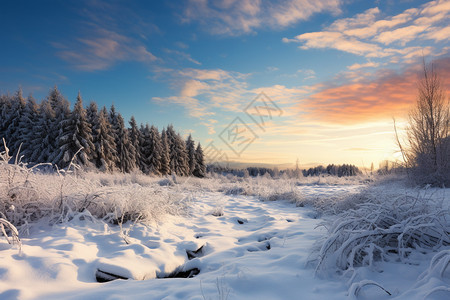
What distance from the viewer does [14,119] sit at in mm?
31438

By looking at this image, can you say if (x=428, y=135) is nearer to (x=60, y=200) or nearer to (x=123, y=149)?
(x=60, y=200)

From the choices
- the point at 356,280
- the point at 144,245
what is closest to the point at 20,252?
the point at 144,245

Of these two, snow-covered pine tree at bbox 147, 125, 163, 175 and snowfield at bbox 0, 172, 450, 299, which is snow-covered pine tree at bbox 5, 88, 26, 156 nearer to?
snow-covered pine tree at bbox 147, 125, 163, 175

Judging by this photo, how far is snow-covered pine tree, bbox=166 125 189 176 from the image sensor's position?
38375 millimetres

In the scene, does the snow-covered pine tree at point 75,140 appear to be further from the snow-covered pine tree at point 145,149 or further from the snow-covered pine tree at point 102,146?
the snow-covered pine tree at point 145,149

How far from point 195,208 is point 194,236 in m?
1.94

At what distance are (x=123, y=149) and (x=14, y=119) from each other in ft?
50.4

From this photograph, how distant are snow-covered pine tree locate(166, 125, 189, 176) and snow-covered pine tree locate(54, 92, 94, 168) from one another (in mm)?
15506

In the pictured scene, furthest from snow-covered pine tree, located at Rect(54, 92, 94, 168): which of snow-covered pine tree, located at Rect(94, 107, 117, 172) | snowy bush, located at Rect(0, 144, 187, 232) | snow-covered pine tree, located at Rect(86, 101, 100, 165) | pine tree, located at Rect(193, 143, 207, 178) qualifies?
snowy bush, located at Rect(0, 144, 187, 232)

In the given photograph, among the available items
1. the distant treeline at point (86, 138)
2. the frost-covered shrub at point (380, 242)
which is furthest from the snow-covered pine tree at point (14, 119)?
the frost-covered shrub at point (380, 242)

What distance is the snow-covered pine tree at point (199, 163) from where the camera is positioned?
4320cm

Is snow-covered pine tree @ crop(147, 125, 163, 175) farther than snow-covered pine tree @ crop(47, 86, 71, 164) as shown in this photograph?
Yes

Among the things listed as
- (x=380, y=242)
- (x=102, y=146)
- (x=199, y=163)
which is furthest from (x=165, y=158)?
(x=380, y=242)

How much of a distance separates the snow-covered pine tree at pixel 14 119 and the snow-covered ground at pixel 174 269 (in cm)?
3761
